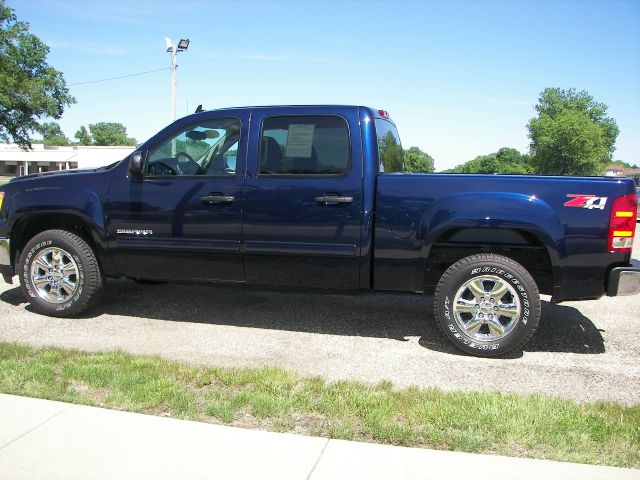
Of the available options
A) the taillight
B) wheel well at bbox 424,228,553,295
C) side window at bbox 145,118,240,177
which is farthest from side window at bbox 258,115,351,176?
the taillight

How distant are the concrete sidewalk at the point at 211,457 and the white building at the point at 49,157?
82108 mm

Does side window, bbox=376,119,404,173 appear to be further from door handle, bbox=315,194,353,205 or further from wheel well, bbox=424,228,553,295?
wheel well, bbox=424,228,553,295

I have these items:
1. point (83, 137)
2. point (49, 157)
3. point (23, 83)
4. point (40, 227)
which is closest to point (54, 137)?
point (83, 137)

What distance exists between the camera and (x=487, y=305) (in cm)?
469

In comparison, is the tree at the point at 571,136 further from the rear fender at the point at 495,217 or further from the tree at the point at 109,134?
the tree at the point at 109,134

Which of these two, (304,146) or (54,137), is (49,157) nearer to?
(54,137)

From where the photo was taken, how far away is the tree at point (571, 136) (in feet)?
282

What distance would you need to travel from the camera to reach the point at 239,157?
5.14 m

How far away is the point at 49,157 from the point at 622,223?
110096mm

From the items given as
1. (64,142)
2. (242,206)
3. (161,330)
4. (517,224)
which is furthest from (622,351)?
(64,142)

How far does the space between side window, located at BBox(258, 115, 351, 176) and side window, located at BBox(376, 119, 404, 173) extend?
0.39 m

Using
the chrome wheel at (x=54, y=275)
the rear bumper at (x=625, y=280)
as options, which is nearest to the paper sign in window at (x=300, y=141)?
the chrome wheel at (x=54, y=275)

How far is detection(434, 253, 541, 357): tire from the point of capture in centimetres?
458

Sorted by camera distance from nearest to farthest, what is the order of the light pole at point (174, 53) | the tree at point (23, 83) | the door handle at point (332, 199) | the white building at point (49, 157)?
the door handle at point (332, 199) < the light pole at point (174, 53) < the tree at point (23, 83) < the white building at point (49, 157)
